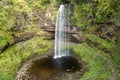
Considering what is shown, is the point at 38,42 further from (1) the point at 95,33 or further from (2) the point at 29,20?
(1) the point at 95,33

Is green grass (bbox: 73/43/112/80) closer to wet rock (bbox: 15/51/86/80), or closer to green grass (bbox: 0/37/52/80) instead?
wet rock (bbox: 15/51/86/80)

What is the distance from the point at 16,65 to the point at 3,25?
776cm

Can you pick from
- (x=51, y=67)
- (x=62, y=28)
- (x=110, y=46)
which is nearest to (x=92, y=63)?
(x=110, y=46)

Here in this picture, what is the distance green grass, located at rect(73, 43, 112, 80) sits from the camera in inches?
940

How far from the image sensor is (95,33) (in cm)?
3419

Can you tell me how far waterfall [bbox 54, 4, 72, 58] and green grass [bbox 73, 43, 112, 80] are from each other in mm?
2730

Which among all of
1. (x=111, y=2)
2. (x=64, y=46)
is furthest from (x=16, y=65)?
(x=111, y=2)

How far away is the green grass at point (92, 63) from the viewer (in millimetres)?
23872

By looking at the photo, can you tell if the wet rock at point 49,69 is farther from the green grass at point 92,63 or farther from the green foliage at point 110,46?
the green foliage at point 110,46

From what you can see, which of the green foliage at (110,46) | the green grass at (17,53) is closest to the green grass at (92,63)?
the green foliage at (110,46)

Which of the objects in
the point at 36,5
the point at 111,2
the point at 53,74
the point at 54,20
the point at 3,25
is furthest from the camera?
the point at 36,5

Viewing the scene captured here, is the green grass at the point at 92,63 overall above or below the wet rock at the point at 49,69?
above

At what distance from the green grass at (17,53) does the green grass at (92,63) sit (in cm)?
562

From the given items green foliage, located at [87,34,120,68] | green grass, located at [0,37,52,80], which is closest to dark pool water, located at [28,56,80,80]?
green grass, located at [0,37,52,80]
